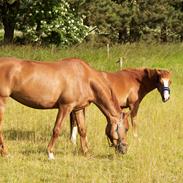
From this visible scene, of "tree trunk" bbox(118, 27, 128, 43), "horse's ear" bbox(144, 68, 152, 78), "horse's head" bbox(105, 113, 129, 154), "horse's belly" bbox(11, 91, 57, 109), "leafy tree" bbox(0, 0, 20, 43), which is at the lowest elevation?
"horse's head" bbox(105, 113, 129, 154)

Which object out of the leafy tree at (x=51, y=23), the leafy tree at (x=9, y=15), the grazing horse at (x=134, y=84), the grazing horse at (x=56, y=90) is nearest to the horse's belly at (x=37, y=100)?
the grazing horse at (x=56, y=90)

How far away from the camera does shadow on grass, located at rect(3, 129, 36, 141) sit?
9.72 meters

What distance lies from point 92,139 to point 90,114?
8.23 ft

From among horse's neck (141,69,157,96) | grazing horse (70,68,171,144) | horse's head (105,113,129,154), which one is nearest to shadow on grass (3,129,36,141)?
grazing horse (70,68,171,144)

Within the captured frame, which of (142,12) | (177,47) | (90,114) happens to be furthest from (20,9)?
(90,114)

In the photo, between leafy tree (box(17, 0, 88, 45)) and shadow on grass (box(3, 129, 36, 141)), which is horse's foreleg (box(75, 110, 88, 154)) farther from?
leafy tree (box(17, 0, 88, 45))

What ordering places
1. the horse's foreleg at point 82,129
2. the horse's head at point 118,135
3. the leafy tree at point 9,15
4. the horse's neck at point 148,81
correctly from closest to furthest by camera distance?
the horse's head at point 118,135 < the horse's foreleg at point 82,129 < the horse's neck at point 148,81 < the leafy tree at point 9,15

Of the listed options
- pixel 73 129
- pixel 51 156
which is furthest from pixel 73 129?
pixel 51 156

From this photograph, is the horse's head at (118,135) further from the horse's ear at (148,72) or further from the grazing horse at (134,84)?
the horse's ear at (148,72)

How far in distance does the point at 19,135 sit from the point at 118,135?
255cm

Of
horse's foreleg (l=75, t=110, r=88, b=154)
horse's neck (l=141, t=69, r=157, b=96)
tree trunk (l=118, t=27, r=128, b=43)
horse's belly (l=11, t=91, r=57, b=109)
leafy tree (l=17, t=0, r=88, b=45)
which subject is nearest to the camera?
horse's belly (l=11, t=91, r=57, b=109)

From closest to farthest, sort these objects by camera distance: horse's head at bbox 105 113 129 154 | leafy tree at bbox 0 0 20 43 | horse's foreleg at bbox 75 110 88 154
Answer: horse's head at bbox 105 113 129 154 → horse's foreleg at bbox 75 110 88 154 → leafy tree at bbox 0 0 20 43

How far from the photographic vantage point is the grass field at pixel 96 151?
7.07m

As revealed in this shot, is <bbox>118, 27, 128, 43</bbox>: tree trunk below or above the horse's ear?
above
